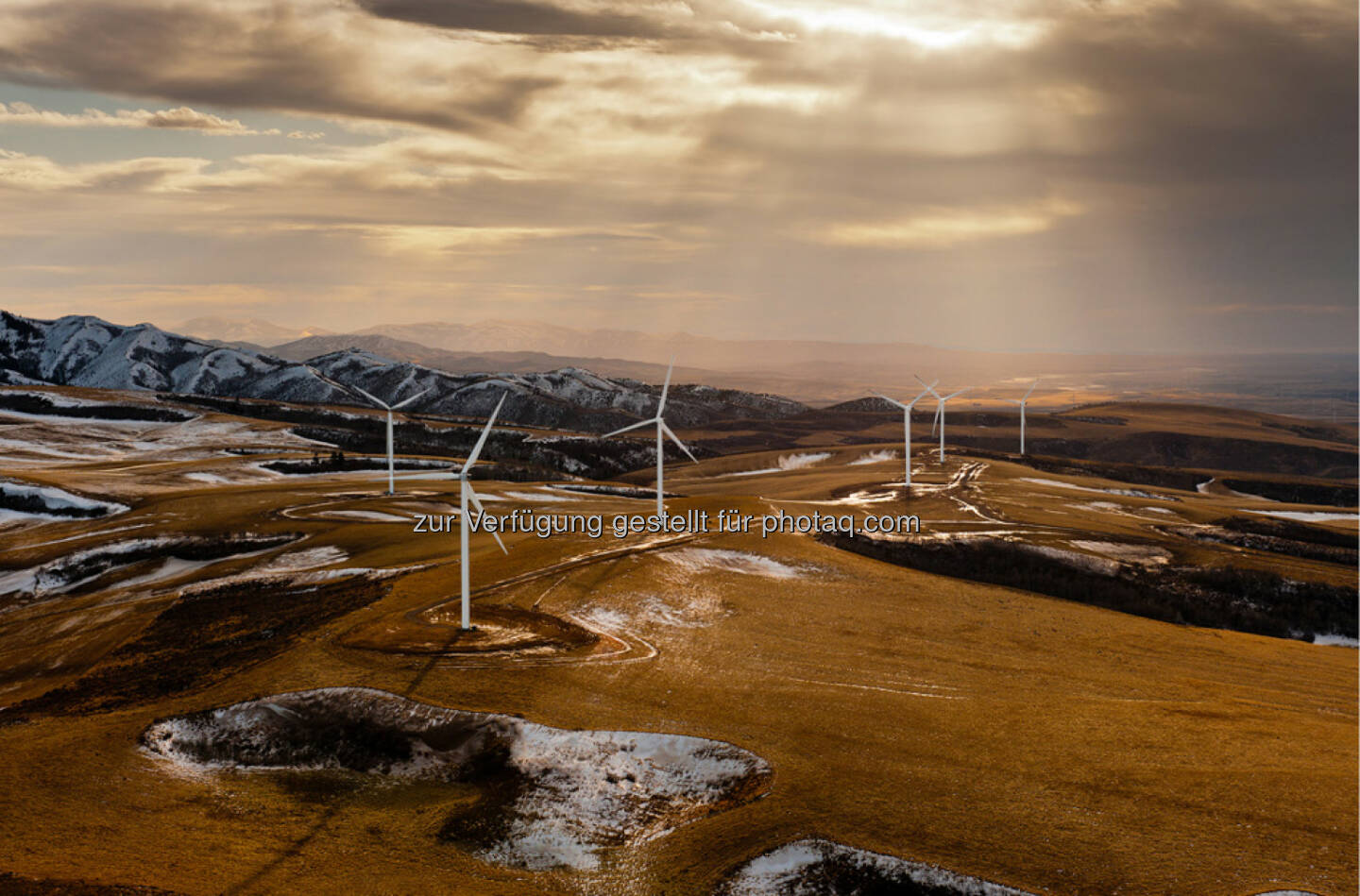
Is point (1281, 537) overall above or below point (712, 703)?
below

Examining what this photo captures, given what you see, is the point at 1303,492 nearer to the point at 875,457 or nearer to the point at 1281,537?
the point at 875,457

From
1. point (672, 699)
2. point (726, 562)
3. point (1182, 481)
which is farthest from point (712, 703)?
point (1182, 481)

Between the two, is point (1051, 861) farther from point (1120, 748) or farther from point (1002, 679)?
point (1002, 679)

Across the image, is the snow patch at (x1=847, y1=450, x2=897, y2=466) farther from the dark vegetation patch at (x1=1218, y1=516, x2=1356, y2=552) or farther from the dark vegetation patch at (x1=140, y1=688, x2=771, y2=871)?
the dark vegetation patch at (x1=140, y1=688, x2=771, y2=871)

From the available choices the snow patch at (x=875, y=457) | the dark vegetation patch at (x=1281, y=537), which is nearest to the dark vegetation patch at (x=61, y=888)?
the dark vegetation patch at (x=1281, y=537)

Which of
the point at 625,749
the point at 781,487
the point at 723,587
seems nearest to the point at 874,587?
the point at 723,587

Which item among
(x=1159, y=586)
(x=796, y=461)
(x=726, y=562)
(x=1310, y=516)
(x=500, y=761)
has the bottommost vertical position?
(x=1159, y=586)
